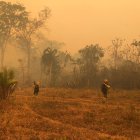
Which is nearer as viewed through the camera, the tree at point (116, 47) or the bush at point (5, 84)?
the bush at point (5, 84)

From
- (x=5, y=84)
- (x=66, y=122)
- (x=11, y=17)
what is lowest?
(x=66, y=122)

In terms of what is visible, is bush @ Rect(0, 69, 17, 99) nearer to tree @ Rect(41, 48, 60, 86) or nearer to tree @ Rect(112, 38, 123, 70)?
tree @ Rect(41, 48, 60, 86)

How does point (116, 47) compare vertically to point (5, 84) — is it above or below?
above

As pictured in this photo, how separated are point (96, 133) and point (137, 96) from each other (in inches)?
474

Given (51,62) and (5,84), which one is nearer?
(5,84)

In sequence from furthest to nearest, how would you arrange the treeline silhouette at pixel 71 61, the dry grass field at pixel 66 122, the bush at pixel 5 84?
the treeline silhouette at pixel 71 61
the bush at pixel 5 84
the dry grass field at pixel 66 122

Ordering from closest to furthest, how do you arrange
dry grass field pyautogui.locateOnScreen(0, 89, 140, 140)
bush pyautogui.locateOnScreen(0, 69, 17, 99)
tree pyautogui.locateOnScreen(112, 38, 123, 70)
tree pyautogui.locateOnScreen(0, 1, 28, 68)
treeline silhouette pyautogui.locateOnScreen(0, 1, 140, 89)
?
dry grass field pyautogui.locateOnScreen(0, 89, 140, 140)
bush pyautogui.locateOnScreen(0, 69, 17, 99)
treeline silhouette pyautogui.locateOnScreen(0, 1, 140, 89)
tree pyautogui.locateOnScreen(112, 38, 123, 70)
tree pyautogui.locateOnScreen(0, 1, 28, 68)

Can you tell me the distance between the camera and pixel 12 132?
11961 mm

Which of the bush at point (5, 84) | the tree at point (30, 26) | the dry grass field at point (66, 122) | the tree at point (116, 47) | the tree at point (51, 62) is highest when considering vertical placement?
the tree at point (30, 26)

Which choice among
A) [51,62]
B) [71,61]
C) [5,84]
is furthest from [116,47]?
[5,84]

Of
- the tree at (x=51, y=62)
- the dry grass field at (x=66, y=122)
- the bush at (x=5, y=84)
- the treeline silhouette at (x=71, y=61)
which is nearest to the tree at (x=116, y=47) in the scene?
the treeline silhouette at (x=71, y=61)

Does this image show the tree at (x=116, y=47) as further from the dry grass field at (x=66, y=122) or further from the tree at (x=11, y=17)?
the dry grass field at (x=66, y=122)

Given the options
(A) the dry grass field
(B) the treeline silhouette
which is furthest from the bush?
(B) the treeline silhouette

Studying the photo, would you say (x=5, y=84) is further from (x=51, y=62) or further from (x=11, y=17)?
(x=11, y=17)
